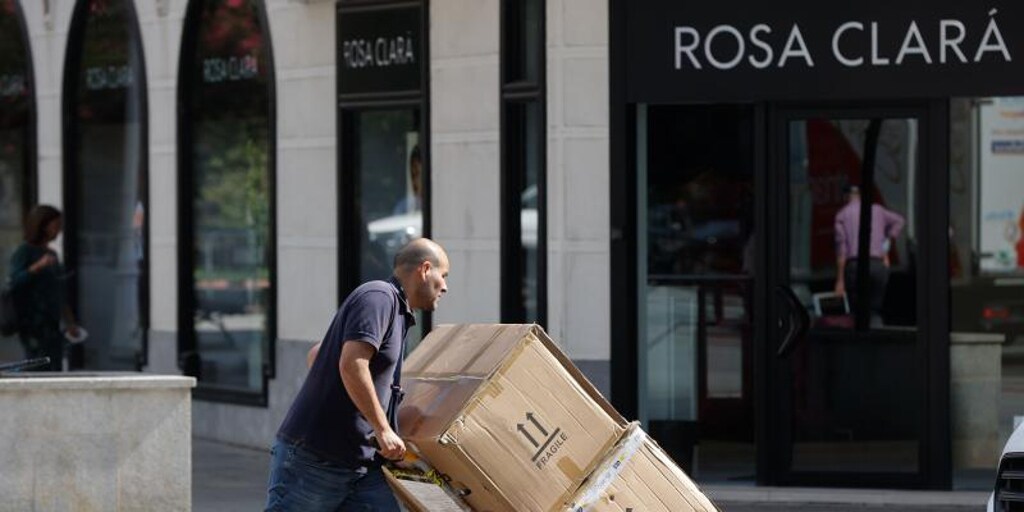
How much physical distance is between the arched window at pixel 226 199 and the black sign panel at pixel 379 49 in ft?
3.62

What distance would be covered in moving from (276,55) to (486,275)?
2954 millimetres

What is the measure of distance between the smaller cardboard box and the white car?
111 cm

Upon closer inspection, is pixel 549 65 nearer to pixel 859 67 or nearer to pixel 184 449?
pixel 859 67

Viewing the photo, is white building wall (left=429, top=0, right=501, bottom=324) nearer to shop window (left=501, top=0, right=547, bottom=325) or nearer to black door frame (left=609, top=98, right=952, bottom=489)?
shop window (left=501, top=0, right=547, bottom=325)

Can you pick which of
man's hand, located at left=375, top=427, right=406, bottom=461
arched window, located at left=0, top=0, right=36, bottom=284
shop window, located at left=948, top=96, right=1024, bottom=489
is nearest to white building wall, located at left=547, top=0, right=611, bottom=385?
shop window, located at left=948, top=96, right=1024, bottom=489

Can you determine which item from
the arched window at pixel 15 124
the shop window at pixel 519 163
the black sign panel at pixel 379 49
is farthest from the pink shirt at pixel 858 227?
the arched window at pixel 15 124

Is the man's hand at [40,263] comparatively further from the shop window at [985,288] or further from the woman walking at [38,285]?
the shop window at [985,288]

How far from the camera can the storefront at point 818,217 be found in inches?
497

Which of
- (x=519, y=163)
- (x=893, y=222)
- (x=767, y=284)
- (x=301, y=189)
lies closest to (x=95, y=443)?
(x=519, y=163)

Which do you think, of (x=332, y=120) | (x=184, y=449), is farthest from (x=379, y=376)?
(x=332, y=120)

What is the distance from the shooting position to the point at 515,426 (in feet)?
24.4

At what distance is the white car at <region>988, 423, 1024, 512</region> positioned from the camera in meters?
7.79

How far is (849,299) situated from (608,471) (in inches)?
221

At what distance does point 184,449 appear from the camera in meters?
10.2
